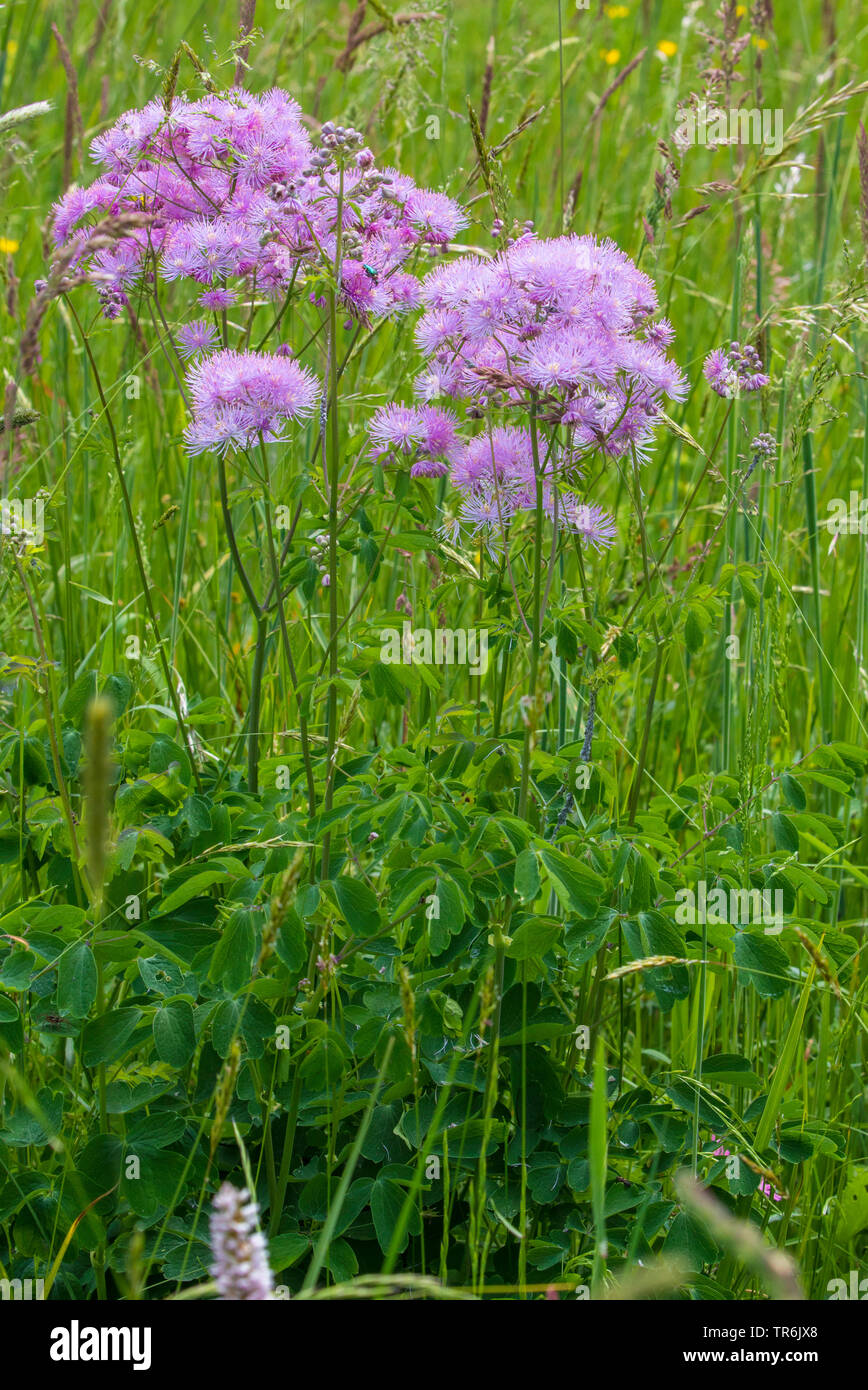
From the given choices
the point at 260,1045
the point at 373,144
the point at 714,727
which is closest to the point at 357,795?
the point at 260,1045

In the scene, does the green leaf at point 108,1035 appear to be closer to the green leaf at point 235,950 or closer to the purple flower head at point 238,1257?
the green leaf at point 235,950

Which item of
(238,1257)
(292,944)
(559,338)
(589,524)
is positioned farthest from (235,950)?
(559,338)

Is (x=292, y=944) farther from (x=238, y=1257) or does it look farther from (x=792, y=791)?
(x=792, y=791)

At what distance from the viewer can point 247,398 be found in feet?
5.65

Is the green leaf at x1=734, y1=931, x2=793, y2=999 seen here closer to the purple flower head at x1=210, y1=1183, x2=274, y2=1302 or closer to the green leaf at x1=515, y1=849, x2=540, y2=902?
the green leaf at x1=515, y1=849, x2=540, y2=902

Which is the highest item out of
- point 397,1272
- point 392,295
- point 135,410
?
point 135,410

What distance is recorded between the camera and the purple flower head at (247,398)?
1.71 metres

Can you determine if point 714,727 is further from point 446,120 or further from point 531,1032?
point 446,120

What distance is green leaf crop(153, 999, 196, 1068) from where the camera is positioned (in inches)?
62.6

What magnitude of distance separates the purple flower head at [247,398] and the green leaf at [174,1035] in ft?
2.43

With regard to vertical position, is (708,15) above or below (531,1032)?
above

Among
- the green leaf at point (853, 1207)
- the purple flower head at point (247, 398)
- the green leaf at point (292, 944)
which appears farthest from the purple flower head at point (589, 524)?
the green leaf at point (853, 1207)

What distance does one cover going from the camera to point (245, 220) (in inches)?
70.6
